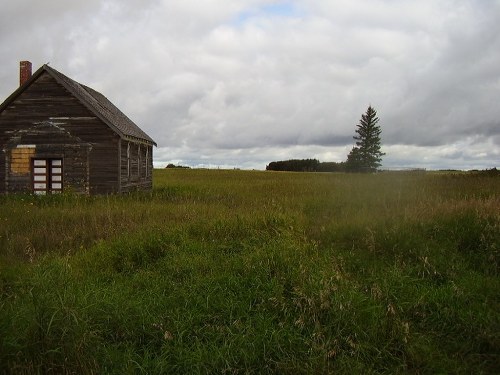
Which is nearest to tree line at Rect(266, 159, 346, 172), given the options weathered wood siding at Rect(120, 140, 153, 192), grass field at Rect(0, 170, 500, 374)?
weathered wood siding at Rect(120, 140, 153, 192)

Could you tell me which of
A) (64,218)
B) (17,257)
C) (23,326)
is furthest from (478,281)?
(64,218)

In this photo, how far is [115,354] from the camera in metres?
3.88

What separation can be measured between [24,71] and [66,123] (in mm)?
4438

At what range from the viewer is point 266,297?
4812 mm

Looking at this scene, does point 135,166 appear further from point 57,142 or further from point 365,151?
point 365,151

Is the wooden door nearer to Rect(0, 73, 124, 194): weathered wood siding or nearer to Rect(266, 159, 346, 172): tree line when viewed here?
Rect(0, 73, 124, 194): weathered wood siding

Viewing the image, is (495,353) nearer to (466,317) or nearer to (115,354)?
(466,317)

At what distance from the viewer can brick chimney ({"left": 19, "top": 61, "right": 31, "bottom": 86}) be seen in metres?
19.8

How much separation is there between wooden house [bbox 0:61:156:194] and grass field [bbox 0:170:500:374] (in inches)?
392

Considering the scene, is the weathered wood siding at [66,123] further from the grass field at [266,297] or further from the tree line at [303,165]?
the tree line at [303,165]

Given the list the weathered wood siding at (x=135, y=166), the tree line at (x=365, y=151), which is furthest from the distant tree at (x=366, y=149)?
the weathered wood siding at (x=135, y=166)

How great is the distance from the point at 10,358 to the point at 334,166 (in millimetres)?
65241

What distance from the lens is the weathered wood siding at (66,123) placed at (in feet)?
58.8

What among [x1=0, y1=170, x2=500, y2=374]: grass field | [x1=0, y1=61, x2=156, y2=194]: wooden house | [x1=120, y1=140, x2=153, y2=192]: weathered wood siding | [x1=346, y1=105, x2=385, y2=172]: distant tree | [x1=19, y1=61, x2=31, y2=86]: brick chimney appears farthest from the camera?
[x1=346, y1=105, x2=385, y2=172]: distant tree
